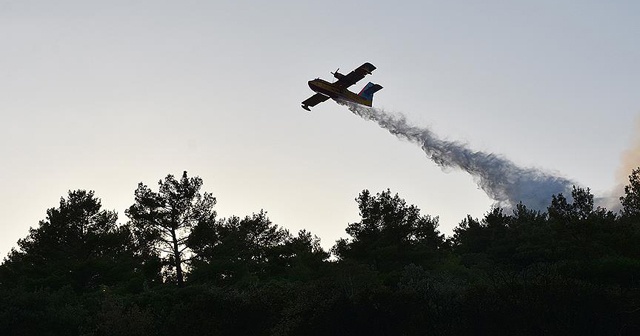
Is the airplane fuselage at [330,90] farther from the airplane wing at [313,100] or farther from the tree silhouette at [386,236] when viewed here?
the tree silhouette at [386,236]

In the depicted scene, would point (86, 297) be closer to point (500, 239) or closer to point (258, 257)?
point (258, 257)

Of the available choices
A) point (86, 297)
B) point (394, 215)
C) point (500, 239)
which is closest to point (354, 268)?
point (394, 215)

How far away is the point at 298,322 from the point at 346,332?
8.51 ft

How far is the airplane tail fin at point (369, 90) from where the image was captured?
58594 mm

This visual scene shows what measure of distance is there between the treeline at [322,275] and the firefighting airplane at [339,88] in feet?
39.5

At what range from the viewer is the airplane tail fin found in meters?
58.6

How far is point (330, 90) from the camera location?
176 ft

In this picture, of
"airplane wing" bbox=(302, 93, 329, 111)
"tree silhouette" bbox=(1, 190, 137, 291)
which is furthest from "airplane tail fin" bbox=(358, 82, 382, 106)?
"tree silhouette" bbox=(1, 190, 137, 291)

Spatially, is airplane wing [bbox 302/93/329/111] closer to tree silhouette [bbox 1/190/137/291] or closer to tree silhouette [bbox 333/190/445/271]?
tree silhouette [bbox 333/190/445/271]

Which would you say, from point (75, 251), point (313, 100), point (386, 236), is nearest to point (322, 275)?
point (386, 236)

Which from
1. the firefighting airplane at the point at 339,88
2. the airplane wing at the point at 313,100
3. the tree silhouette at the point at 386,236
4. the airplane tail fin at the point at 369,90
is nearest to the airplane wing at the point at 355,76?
the firefighting airplane at the point at 339,88

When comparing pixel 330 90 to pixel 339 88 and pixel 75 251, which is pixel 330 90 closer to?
pixel 339 88

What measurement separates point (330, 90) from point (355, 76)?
108 inches

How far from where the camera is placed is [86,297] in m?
42.9
